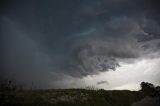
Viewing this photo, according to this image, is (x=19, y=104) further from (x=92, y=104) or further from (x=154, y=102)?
(x=154, y=102)

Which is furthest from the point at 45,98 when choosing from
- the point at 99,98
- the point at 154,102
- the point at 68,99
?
the point at 154,102

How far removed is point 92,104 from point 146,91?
43148 mm

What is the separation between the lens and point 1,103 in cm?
3488

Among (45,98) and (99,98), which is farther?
(99,98)

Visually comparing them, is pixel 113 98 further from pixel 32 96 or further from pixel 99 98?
pixel 32 96

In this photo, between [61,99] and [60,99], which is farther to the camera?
[61,99]

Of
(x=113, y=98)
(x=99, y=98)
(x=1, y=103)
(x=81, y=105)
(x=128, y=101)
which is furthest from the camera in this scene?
(x=128, y=101)

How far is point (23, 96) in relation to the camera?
128 ft

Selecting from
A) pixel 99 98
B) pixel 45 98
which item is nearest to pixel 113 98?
pixel 99 98

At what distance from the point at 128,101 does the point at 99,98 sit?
14614 millimetres

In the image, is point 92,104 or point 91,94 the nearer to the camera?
point 92,104

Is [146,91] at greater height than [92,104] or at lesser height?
greater

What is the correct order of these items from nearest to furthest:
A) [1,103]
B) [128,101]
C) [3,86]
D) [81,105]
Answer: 1. [1,103]
2. [81,105]
3. [128,101]
4. [3,86]

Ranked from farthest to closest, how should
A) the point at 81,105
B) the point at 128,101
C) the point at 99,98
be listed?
the point at 128,101 < the point at 99,98 < the point at 81,105
